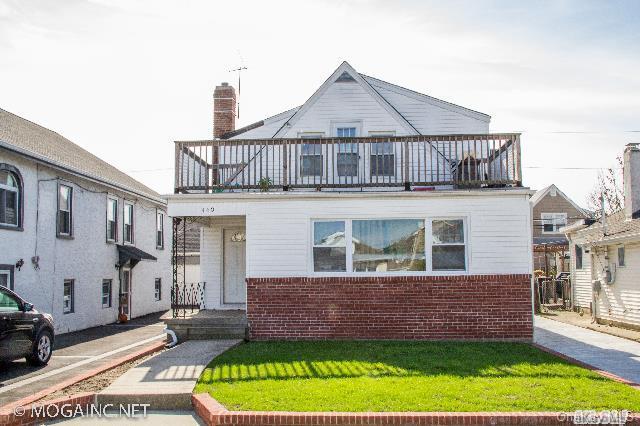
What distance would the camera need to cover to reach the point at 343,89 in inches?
712

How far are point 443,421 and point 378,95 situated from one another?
1208 centimetres

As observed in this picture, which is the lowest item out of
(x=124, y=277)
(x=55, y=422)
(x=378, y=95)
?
(x=55, y=422)

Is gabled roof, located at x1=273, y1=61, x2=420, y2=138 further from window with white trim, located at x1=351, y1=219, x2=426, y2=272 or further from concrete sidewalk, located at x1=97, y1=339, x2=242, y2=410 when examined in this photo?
concrete sidewalk, located at x1=97, y1=339, x2=242, y2=410

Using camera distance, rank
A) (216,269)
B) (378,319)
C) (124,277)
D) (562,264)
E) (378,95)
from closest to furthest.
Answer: (378,319) → (216,269) → (378,95) → (124,277) → (562,264)

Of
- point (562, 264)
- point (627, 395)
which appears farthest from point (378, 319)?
point (562, 264)

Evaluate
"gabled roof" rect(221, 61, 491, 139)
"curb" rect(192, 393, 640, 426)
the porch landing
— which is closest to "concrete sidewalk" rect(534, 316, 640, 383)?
"curb" rect(192, 393, 640, 426)

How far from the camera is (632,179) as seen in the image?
19.5 metres

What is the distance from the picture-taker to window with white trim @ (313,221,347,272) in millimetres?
13922

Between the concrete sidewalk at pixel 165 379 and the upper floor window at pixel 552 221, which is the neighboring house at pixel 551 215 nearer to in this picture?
the upper floor window at pixel 552 221

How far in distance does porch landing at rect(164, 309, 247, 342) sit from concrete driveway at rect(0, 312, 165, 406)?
39.4 inches

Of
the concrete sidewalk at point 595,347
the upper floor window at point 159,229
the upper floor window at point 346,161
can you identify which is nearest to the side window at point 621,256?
A: the concrete sidewalk at point 595,347

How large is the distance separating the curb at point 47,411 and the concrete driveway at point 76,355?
778 mm

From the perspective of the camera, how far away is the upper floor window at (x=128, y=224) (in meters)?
23.1

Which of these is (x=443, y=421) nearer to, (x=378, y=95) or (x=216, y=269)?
(x=216, y=269)
